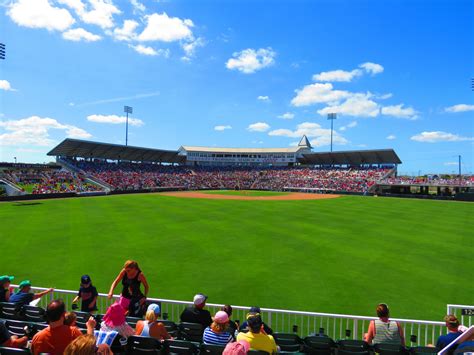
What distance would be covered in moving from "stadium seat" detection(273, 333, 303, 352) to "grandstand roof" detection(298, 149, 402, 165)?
77.0 metres

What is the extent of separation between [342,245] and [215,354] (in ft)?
46.9

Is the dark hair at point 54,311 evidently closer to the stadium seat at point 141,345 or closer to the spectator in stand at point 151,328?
the stadium seat at point 141,345

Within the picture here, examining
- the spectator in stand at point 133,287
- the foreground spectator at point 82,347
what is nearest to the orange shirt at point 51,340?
the foreground spectator at point 82,347

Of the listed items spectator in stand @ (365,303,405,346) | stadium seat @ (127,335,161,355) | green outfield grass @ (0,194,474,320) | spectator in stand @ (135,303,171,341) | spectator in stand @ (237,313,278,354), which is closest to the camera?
spectator in stand @ (237,313,278,354)

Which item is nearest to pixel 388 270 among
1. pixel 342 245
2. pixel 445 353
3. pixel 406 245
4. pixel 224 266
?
pixel 342 245

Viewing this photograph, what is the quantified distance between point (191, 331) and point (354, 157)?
83606 millimetres

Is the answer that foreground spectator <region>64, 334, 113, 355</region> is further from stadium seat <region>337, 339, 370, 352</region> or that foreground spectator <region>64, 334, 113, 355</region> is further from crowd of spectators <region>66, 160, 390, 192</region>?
crowd of spectators <region>66, 160, 390, 192</region>

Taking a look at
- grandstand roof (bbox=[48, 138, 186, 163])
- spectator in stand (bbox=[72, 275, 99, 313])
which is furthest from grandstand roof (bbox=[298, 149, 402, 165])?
spectator in stand (bbox=[72, 275, 99, 313])

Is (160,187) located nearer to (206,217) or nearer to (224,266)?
(206,217)

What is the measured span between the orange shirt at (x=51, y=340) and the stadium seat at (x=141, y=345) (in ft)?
3.65

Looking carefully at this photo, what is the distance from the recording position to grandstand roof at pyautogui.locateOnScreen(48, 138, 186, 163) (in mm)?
64250

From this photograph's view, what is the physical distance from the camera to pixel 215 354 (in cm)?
477

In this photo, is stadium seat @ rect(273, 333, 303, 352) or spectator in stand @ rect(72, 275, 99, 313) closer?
stadium seat @ rect(273, 333, 303, 352)

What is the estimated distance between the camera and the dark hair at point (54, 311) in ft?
12.8
